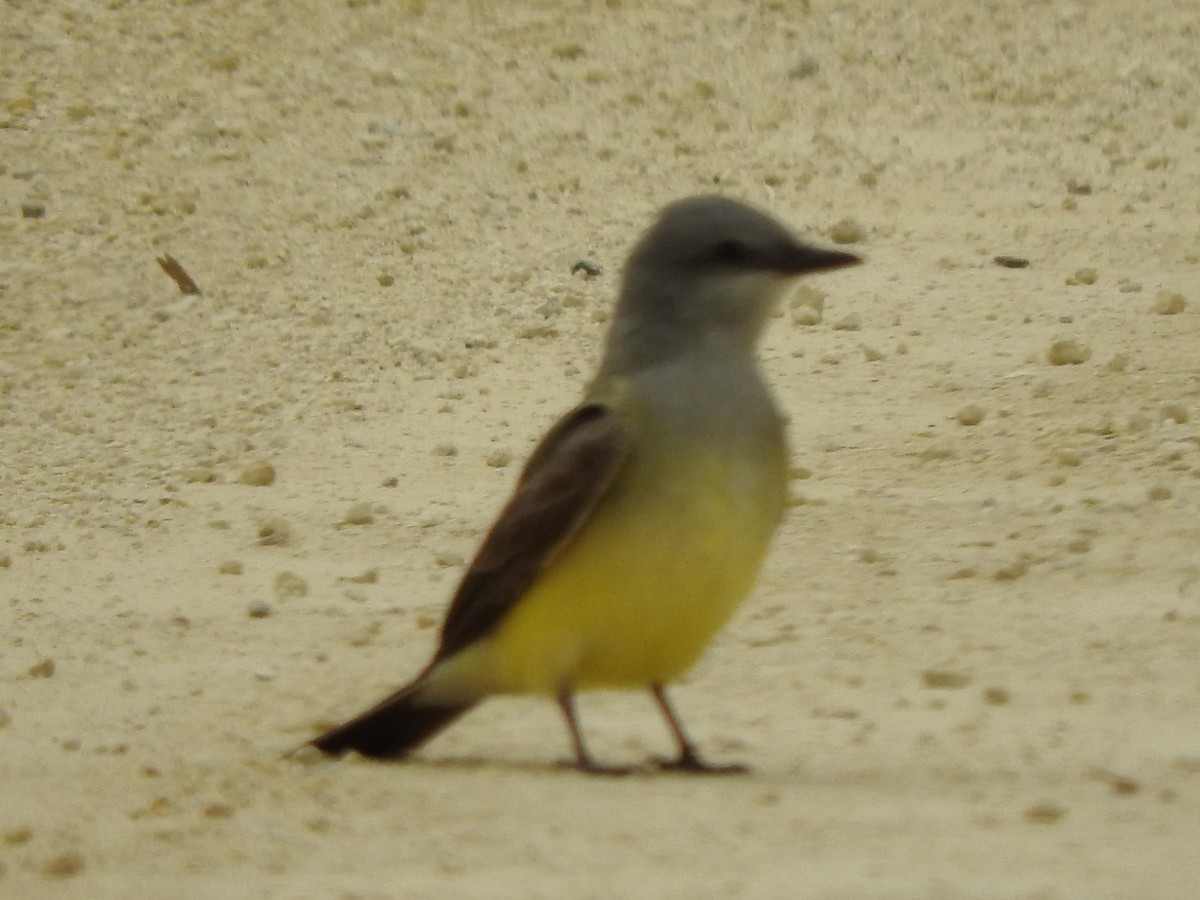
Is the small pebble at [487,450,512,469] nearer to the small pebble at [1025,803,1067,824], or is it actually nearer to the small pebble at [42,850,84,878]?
the small pebble at [42,850,84,878]

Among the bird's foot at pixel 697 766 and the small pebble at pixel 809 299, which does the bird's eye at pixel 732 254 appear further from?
the small pebble at pixel 809 299

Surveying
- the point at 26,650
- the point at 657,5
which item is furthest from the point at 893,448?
the point at 657,5

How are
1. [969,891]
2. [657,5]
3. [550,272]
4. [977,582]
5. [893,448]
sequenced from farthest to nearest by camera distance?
[657,5] → [550,272] → [893,448] → [977,582] → [969,891]

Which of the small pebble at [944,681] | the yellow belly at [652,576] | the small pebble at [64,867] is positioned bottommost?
the small pebble at [944,681]

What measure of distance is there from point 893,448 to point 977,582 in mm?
1519

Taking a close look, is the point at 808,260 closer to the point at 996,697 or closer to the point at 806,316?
the point at 996,697

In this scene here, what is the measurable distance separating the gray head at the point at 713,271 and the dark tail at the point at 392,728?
921 millimetres

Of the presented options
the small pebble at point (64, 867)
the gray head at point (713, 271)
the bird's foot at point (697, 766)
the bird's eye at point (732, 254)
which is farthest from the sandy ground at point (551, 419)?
the bird's eye at point (732, 254)

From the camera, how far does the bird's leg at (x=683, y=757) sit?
556cm

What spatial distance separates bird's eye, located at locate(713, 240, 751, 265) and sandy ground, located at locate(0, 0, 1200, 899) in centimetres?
107

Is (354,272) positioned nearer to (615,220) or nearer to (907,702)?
(615,220)

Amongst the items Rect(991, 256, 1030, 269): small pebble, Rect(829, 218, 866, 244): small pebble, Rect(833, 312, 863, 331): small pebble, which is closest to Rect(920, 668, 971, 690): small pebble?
Rect(833, 312, 863, 331): small pebble

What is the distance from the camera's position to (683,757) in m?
5.66

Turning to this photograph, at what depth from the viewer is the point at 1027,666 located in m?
6.26
